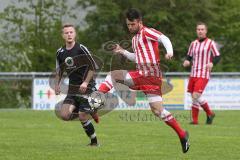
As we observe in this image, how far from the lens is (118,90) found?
24344mm

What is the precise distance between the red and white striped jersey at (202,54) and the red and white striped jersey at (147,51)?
23.6ft

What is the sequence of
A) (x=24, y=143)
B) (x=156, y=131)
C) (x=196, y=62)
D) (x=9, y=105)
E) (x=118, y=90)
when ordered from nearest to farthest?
(x=24, y=143)
(x=156, y=131)
(x=196, y=62)
(x=118, y=90)
(x=9, y=105)

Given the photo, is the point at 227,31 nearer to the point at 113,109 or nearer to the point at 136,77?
the point at 113,109

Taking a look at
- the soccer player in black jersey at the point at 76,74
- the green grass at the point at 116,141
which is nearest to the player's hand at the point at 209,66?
the green grass at the point at 116,141

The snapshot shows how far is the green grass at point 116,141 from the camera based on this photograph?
34.5ft

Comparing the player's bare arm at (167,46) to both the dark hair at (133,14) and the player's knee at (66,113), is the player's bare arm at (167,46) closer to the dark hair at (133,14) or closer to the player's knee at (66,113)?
the dark hair at (133,14)

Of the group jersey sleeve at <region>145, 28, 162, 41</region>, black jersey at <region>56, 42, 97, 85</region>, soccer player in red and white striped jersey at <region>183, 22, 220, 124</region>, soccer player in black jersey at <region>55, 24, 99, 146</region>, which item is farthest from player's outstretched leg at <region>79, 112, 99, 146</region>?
soccer player in red and white striped jersey at <region>183, 22, 220, 124</region>

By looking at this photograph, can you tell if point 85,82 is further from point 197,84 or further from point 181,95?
point 181,95

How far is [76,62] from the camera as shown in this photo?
12055 mm

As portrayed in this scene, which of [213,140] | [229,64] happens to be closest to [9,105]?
[229,64]

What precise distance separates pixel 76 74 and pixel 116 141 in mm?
1465

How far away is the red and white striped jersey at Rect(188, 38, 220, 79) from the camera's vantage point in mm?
18391

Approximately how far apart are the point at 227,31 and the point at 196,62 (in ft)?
55.8

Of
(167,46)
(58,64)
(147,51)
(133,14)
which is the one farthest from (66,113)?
(167,46)
